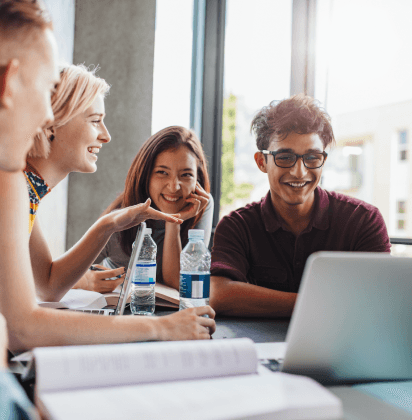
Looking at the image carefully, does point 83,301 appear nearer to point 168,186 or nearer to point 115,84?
point 168,186

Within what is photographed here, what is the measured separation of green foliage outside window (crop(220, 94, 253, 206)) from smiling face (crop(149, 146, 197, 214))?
3.53 feet

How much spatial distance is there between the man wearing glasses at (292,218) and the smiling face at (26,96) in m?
0.74

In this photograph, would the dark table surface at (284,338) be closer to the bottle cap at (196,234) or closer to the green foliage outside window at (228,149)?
the bottle cap at (196,234)

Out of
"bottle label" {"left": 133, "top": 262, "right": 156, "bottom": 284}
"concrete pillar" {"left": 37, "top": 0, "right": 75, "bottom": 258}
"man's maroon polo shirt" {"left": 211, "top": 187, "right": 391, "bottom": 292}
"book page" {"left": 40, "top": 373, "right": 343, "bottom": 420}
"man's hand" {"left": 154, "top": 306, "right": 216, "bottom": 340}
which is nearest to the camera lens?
"book page" {"left": 40, "top": 373, "right": 343, "bottom": 420}

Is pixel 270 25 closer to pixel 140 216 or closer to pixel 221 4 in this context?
pixel 221 4

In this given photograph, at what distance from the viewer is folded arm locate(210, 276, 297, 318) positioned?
1.08 meters

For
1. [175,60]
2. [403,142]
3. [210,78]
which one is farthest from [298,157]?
[403,142]

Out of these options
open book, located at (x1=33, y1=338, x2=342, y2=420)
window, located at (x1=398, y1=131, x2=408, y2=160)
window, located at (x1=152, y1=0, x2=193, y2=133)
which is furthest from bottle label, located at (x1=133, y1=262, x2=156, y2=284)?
window, located at (x1=398, y1=131, x2=408, y2=160)

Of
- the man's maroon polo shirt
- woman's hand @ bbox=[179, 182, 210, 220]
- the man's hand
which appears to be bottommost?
the man's hand

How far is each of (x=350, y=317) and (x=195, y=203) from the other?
1169 millimetres

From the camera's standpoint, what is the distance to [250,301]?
43.4 inches

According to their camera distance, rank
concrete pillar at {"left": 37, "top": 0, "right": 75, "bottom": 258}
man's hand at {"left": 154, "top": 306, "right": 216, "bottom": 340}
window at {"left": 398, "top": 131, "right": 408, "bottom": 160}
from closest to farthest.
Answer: man's hand at {"left": 154, "top": 306, "right": 216, "bottom": 340}
concrete pillar at {"left": 37, "top": 0, "right": 75, "bottom": 258}
window at {"left": 398, "top": 131, "right": 408, "bottom": 160}

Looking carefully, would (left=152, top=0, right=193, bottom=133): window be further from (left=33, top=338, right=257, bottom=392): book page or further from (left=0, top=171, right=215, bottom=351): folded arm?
(left=33, top=338, right=257, bottom=392): book page

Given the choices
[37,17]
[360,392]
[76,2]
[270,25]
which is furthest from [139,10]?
[360,392]
